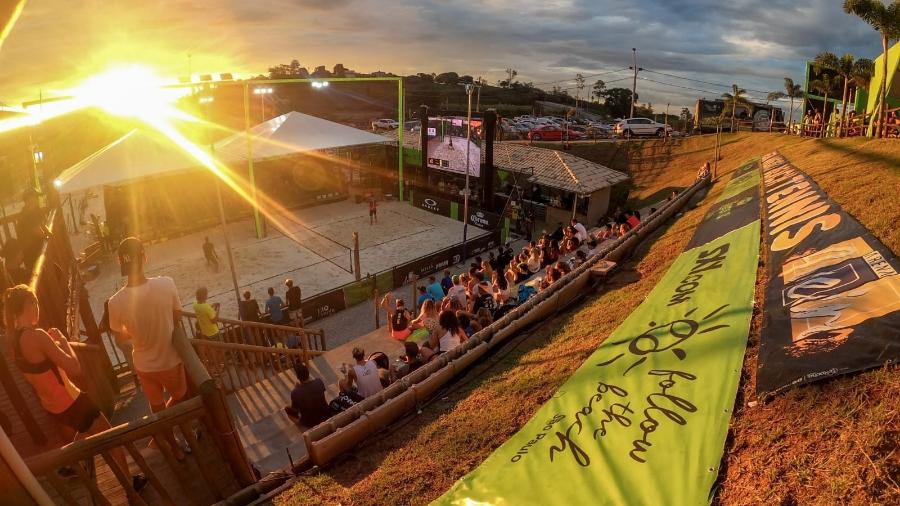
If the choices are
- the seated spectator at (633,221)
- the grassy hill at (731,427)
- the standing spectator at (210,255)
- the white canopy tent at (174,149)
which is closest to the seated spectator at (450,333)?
the grassy hill at (731,427)

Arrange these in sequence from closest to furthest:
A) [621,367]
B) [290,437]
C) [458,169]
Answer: [621,367] < [290,437] < [458,169]

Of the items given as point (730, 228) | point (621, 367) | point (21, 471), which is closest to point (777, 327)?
point (621, 367)

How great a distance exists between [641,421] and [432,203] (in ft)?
74.9

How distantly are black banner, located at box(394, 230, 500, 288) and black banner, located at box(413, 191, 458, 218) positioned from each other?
18.2ft

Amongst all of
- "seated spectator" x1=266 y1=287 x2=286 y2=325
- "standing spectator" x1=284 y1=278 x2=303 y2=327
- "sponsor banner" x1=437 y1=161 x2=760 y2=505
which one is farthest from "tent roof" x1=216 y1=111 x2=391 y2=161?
"sponsor banner" x1=437 y1=161 x2=760 y2=505

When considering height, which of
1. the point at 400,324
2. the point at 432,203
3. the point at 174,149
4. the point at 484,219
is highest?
the point at 174,149

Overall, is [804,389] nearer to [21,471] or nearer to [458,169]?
[21,471]

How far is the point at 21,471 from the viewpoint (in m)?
2.37

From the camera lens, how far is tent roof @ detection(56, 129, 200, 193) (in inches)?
687

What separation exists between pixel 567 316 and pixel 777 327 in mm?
3694

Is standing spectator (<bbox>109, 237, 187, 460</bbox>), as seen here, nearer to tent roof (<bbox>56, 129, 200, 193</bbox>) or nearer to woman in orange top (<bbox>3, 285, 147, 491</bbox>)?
woman in orange top (<bbox>3, 285, 147, 491</bbox>)

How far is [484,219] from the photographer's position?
76.4 ft

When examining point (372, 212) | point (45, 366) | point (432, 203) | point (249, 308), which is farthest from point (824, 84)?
point (45, 366)

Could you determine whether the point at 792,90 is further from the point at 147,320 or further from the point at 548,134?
the point at 147,320
